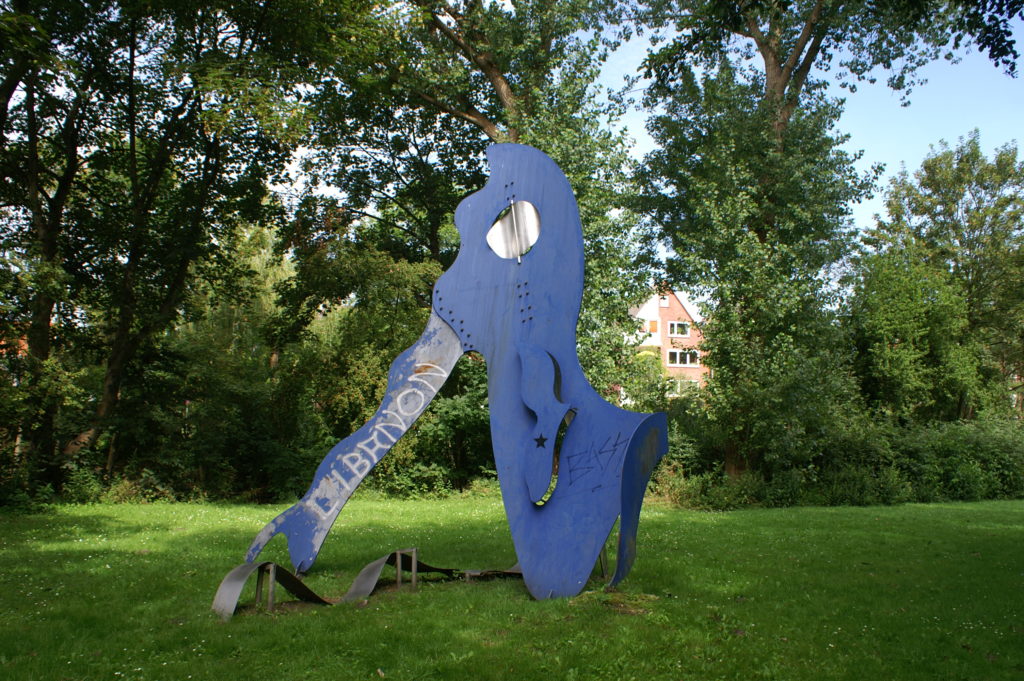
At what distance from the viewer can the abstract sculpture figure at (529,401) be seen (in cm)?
720

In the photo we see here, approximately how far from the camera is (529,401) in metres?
7.54

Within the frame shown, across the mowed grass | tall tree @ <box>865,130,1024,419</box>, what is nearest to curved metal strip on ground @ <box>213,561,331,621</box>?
the mowed grass

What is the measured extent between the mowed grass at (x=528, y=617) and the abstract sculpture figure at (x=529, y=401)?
0.59 m

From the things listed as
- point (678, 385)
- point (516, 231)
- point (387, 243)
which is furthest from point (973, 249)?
point (516, 231)

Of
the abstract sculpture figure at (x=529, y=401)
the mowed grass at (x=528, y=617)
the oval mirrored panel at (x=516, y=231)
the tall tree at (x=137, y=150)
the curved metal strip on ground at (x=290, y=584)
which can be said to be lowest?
the mowed grass at (x=528, y=617)

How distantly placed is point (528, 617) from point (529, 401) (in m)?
2.00

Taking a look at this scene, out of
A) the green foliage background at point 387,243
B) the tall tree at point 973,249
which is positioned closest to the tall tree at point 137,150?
the green foliage background at point 387,243

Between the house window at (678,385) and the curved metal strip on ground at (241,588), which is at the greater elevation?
the house window at (678,385)

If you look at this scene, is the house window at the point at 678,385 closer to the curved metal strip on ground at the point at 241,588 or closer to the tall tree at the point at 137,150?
the tall tree at the point at 137,150

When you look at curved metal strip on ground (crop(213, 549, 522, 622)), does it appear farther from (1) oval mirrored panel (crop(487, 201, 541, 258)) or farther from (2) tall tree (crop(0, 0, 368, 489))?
(2) tall tree (crop(0, 0, 368, 489))

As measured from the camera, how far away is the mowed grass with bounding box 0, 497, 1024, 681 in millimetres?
5402

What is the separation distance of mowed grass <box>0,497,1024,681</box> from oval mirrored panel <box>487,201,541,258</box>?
136 inches

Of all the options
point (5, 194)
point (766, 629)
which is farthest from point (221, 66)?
point (766, 629)

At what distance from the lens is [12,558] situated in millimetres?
9828
